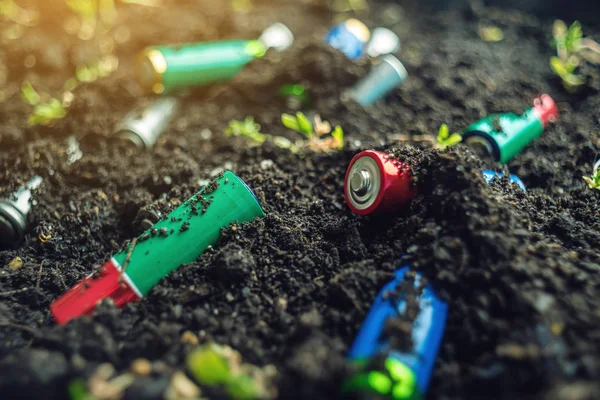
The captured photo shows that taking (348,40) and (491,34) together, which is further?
(491,34)

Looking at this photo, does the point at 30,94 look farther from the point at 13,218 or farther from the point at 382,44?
the point at 382,44

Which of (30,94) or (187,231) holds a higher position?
(30,94)

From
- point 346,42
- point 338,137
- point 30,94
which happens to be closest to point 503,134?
point 338,137

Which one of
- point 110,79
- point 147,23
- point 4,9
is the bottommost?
point 110,79

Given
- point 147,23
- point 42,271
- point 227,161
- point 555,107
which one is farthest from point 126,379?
point 147,23

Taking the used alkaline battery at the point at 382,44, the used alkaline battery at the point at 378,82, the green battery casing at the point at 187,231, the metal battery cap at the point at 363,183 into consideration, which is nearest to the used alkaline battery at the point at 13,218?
the green battery casing at the point at 187,231

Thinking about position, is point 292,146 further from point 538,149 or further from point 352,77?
point 538,149
